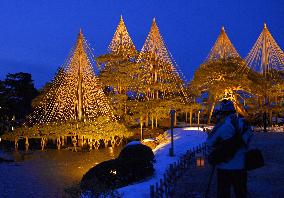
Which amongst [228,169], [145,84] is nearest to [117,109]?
[145,84]

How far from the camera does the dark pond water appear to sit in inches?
534

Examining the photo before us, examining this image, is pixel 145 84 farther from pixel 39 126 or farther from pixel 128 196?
pixel 128 196

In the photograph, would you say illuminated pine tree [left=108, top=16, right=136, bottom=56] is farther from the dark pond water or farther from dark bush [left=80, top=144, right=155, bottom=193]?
dark bush [left=80, top=144, right=155, bottom=193]

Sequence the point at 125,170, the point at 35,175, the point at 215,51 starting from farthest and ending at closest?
the point at 215,51, the point at 35,175, the point at 125,170

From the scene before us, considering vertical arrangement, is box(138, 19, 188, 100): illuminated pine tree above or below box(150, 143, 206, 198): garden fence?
above

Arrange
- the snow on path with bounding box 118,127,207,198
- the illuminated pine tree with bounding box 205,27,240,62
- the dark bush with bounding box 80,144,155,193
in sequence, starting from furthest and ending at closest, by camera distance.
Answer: the illuminated pine tree with bounding box 205,27,240,62 → the dark bush with bounding box 80,144,155,193 → the snow on path with bounding box 118,127,207,198

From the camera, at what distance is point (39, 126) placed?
26.1 meters

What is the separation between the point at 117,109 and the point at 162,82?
192 inches

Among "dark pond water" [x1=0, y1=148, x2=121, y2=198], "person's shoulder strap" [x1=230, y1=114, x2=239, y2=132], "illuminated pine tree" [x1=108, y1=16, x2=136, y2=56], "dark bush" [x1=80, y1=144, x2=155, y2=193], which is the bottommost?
"dark pond water" [x1=0, y1=148, x2=121, y2=198]

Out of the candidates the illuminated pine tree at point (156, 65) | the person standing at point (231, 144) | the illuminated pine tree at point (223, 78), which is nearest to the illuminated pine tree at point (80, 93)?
the illuminated pine tree at point (156, 65)

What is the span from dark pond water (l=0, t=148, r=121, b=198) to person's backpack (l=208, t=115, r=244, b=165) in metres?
7.87

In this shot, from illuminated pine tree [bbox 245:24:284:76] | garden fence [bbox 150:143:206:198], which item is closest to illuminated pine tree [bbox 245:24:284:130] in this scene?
illuminated pine tree [bbox 245:24:284:76]

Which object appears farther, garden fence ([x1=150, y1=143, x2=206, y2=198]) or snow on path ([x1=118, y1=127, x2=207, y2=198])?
snow on path ([x1=118, y1=127, x2=207, y2=198])

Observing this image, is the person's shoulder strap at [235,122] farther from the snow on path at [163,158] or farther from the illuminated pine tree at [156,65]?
the illuminated pine tree at [156,65]
